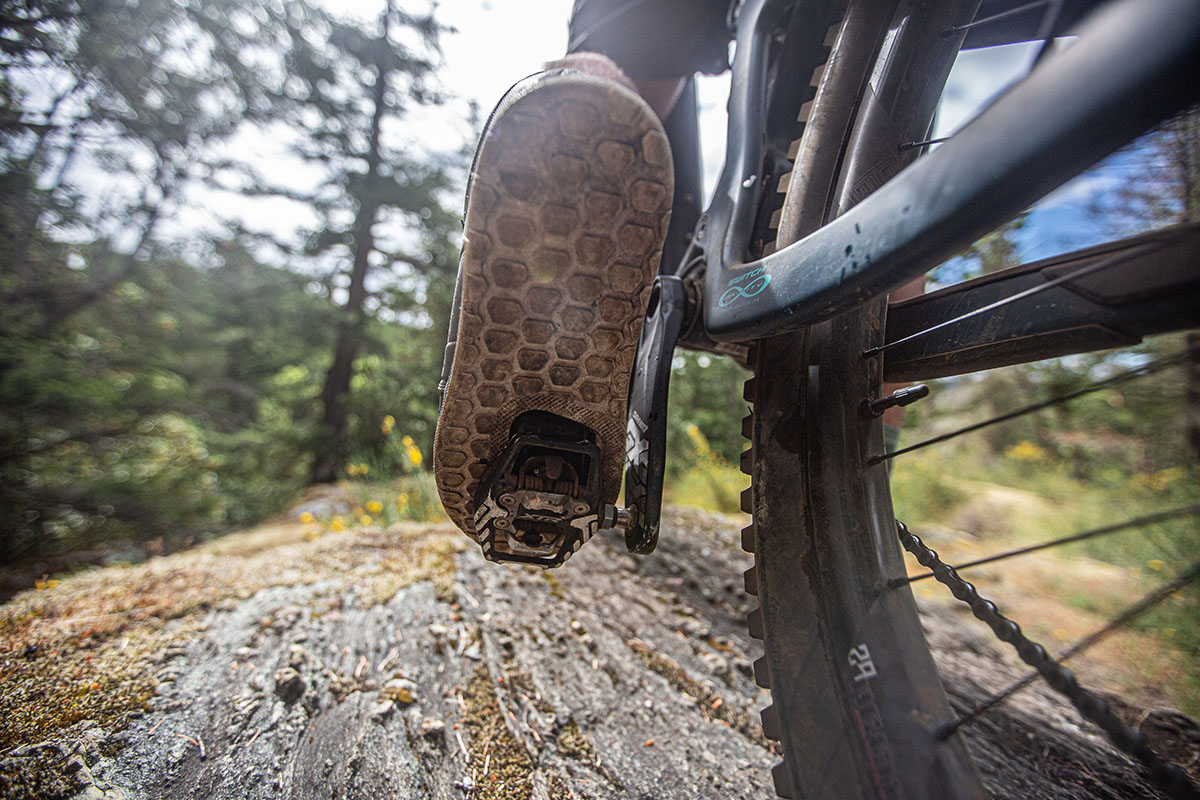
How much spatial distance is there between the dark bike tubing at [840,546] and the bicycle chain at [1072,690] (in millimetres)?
76

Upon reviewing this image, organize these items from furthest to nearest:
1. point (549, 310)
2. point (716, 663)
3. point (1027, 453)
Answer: point (1027, 453), point (716, 663), point (549, 310)

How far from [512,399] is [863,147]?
66cm

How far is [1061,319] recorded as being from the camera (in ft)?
1.66

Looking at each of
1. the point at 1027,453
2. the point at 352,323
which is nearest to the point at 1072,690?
the point at 352,323

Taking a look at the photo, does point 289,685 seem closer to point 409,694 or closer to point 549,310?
point 409,694

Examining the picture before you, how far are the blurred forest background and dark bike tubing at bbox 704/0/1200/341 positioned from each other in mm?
1754

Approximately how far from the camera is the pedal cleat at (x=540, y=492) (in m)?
0.83

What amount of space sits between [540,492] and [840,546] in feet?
1.51

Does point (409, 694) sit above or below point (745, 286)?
below

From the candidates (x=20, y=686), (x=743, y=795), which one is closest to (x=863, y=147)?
(x=743, y=795)

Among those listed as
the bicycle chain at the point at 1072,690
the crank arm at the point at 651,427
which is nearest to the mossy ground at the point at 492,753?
the crank arm at the point at 651,427

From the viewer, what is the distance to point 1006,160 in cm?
39

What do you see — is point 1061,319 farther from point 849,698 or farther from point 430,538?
point 430,538

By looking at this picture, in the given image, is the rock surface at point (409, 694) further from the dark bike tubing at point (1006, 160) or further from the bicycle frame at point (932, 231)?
the dark bike tubing at point (1006, 160)
